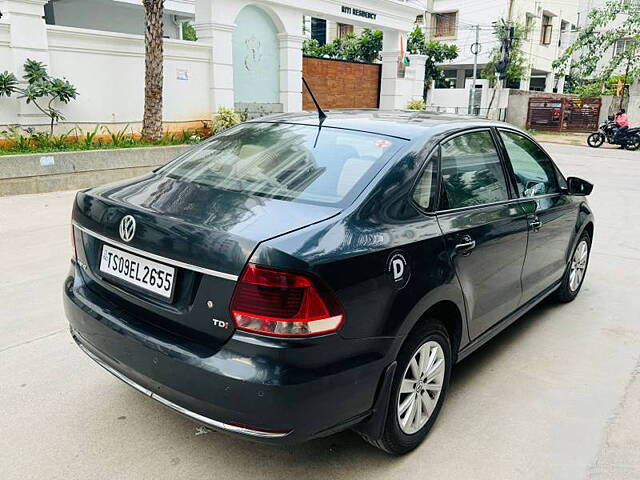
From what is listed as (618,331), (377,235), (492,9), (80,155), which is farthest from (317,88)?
(492,9)

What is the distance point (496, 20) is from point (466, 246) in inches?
1420

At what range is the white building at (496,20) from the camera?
34.8 metres

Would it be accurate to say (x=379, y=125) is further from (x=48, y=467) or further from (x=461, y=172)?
(x=48, y=467)

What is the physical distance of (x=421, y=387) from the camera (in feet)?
8.50

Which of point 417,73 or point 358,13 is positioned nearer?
point 358,13

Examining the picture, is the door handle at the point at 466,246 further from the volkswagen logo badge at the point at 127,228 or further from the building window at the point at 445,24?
the building window at the point at 445,24

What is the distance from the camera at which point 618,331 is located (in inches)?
163

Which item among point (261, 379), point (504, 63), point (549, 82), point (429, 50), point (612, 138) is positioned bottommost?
point (612, 138)

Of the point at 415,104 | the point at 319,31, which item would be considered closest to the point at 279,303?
the point at 415,104

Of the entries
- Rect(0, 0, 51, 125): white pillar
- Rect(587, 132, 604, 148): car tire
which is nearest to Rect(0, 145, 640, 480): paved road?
Rect(0, 0, 51, 125): white pillar

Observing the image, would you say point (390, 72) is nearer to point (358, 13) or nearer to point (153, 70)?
point (358, 13)

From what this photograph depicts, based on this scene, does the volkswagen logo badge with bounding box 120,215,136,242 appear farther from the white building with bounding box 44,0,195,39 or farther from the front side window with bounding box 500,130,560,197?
the white building with bounding box 44,0,195,39

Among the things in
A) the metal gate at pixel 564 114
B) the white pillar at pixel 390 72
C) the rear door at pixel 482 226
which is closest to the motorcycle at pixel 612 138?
the metal gate at pixel 564 114

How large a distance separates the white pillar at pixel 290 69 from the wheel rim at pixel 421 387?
39.4ft
